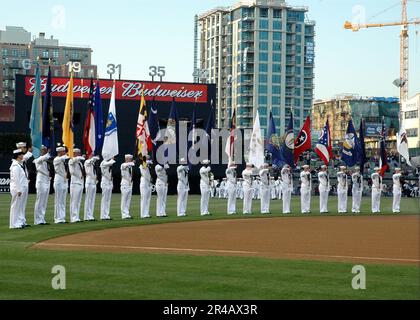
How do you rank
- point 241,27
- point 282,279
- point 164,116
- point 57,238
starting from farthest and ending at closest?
point 241,27 → point 164,116 → point 57,238 → point 282,279

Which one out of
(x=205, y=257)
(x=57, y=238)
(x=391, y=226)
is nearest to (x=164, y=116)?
(x=391, y=226)

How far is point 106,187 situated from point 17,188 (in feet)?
21.0

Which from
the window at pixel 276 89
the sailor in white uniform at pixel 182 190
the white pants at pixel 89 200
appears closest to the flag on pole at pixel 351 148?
the sailor in white uniform at pixel 182 190

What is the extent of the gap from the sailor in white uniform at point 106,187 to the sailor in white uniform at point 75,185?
1328 mm

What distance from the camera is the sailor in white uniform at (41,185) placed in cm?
2511

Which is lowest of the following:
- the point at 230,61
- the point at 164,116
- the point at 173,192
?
the point at 173,192

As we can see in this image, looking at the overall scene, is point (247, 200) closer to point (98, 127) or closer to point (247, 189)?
point (247, 189)

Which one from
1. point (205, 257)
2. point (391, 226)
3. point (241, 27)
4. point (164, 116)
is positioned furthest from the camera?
point (241, 27)

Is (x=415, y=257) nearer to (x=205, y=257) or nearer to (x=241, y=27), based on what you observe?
(x=205, y=257)

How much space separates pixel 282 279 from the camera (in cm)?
1330

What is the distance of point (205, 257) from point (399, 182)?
22.7 metres

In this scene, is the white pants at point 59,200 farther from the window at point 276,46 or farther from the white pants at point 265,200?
the window at point 276,46

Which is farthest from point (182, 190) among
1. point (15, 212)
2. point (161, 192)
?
point (15, 212)

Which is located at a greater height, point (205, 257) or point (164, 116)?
point (164, 116)
